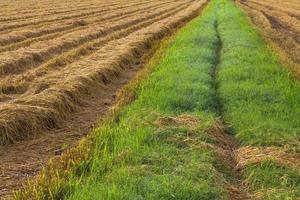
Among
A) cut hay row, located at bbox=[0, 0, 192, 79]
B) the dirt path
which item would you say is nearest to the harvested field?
the dirt path

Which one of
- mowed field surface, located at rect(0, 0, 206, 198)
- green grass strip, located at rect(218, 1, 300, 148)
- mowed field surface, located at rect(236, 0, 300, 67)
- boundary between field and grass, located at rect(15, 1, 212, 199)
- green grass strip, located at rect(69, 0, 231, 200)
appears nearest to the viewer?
boundary between field and grass, located at rect(15, 1, 212, 199)

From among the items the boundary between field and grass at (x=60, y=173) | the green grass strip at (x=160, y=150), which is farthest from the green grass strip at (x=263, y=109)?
the boundary between field and grass at (x=60, y=173)

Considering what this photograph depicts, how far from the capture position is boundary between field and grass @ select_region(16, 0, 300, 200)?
646cm

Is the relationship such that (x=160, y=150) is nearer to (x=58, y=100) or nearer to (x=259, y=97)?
(x=58, y=100)

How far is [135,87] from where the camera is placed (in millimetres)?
12320

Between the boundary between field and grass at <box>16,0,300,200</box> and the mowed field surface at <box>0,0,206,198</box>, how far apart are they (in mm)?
703

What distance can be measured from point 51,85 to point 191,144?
17.2 ft

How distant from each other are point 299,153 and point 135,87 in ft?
16.9

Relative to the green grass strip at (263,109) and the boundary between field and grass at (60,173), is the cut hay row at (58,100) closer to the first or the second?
the boundary between field and grass at (60,173)

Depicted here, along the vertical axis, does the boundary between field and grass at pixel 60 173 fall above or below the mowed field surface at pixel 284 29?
above

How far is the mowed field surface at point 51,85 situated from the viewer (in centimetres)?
868

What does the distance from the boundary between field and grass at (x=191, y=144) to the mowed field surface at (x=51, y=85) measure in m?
0.70

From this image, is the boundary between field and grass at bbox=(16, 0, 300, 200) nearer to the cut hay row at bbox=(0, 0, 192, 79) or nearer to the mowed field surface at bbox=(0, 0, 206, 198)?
the mowed field surface at bbox=(0, 0, 206, 198)

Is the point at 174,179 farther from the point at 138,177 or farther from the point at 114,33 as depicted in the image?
the point at 114,33
